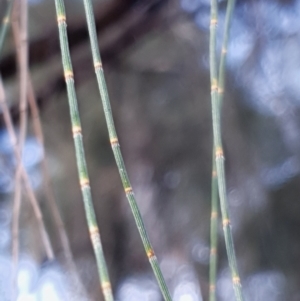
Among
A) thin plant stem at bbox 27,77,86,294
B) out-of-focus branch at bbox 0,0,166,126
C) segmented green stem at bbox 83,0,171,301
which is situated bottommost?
segmented green stem at bbox 83,0,171,301

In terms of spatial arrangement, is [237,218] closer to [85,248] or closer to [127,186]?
[85,248]

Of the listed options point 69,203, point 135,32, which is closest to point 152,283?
point 69,203

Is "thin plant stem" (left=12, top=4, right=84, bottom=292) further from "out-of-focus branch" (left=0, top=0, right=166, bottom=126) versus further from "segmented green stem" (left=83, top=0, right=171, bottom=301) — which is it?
"segmented green stem" (left=83, top=0, right=171, bottom=301)

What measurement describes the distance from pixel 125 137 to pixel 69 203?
150 millimetres

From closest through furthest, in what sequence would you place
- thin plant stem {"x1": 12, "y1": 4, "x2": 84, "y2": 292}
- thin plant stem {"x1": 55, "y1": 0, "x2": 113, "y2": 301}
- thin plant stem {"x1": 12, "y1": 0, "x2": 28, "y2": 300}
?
thin plant stem {"x1": 55, "y1": 0, "x2": 113, "y2": 301}, thin plant stem {"x1": 12, "y1": 0, "x2": 28, "y2": 300}, thin plant stem {"x1": 12, "y1": 4, "x2": 84, "y2": 292}

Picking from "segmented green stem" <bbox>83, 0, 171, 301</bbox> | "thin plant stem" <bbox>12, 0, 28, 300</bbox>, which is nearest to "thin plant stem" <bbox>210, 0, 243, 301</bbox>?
"segmented green stem" <bbox>83, 0, 171, 301</bbox>

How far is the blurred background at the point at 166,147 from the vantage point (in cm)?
72

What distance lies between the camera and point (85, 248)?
0.76 m

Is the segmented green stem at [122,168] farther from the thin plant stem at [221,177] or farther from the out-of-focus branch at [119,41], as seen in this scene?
the out-of-focus branch at [119,41]

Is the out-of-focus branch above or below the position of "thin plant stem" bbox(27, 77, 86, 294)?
above

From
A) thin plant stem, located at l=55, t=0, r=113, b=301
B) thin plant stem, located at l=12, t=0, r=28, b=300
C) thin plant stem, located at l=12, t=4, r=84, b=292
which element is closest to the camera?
thin plant stem, located at l=55, t=0, r=113, b=301

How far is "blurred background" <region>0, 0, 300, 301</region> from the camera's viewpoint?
72cm

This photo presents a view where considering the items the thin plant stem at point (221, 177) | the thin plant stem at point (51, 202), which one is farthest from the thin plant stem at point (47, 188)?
the thin plant stem at point (221, 177)

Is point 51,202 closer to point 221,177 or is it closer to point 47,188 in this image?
point 47,188
